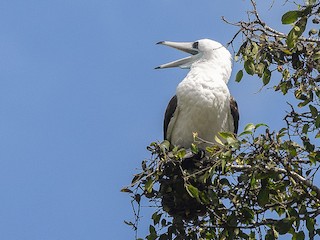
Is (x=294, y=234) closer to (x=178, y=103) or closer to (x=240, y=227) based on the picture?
(x=240, y=227)

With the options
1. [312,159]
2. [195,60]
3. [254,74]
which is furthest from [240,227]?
[195,60]

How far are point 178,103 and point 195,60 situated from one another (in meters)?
0.70

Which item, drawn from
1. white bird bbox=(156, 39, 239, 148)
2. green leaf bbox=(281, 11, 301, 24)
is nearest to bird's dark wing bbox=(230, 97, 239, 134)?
white bird bbox=(156, 39, 239, 148)

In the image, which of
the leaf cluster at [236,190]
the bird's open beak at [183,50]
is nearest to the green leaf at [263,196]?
the leaf cluster at [236,190]

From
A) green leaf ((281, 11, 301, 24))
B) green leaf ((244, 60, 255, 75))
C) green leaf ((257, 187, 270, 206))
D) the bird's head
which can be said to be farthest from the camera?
the bird's head

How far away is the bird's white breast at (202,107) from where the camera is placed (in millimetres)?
7094

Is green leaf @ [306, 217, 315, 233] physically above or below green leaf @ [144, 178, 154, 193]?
below

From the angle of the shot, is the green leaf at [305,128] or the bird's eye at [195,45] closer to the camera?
the green leaf at [305,128]

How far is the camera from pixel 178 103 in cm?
725

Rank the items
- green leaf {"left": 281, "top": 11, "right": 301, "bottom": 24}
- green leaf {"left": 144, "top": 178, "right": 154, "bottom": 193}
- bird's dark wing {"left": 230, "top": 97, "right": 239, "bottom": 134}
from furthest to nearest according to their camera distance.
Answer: bird's dark wing {"left": 230, "top": 97, "right": 239, "bottom": 134} → green leaf {"left": 144, "top": 178, "right": 154, "bottom": 193} → green leaf {"left": 281, "top": 11, "right": 301, "bottom": 24}

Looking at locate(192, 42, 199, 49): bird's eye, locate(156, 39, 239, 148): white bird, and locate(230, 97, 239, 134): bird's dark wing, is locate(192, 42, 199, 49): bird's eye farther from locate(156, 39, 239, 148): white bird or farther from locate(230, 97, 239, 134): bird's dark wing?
locate(230, 97, 239, 134): bird's dark wing

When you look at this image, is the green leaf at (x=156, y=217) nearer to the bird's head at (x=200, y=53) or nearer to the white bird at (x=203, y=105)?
the white bird at (x=203, y=105)

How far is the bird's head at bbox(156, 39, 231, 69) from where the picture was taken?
7.63m

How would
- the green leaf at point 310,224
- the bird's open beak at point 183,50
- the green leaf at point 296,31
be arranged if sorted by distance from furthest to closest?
the bird's open beak at point 183,50 < the green leaf at point 310,224 < the green leaf at point 296,31
